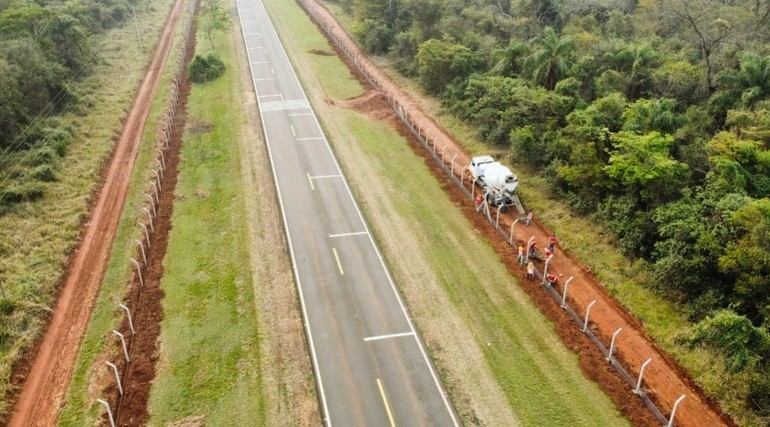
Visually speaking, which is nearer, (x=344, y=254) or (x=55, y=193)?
(x=344, y=254)

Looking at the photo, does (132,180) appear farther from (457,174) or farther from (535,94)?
(535,94)

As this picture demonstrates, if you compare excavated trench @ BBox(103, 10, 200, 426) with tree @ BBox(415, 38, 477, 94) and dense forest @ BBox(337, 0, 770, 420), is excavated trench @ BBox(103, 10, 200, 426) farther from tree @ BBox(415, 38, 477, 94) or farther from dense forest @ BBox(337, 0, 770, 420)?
tree @ BBox(415, 38, 477, 94)

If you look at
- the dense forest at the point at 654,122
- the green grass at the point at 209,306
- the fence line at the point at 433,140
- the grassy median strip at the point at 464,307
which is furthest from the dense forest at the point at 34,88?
the dense forest at the point at 654,122

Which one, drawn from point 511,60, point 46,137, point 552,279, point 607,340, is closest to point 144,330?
point 552,279

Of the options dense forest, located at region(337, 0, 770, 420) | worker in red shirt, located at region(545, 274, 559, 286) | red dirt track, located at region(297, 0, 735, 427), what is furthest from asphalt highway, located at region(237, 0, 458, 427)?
dense forest, located at region(337, 0, 770, 420)

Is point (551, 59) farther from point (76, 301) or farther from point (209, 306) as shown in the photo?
point (76, 301)

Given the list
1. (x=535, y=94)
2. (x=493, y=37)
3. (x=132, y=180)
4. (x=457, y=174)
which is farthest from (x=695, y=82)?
(x=132, y=180)
